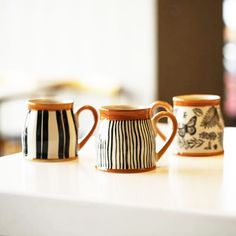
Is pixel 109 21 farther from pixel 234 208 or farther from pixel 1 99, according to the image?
pixel 234 208

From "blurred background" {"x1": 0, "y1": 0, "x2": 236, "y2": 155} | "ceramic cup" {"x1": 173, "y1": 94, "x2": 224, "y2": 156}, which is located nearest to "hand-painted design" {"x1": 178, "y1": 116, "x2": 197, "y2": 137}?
"ceramic cup" {"x1": 173, "y1": 94, "x2": 224, "y2": 156}

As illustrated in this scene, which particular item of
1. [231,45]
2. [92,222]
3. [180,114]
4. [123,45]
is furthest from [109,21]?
[92,222]

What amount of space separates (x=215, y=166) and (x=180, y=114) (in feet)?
0.51

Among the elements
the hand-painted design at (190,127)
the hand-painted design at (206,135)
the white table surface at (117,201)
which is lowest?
the white table surface at (117,201)

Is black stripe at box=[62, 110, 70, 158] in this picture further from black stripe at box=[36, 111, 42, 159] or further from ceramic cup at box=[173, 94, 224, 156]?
ceramic cup at box=[173, 94, 224, 156]

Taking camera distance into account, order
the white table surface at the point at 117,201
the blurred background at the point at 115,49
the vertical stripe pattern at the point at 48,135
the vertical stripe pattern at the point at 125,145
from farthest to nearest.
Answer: the blurred background at the point at 115,49
the vertical stripe pattern at the point at 48,135
the vertical stripe pattern at the point at 125,145
the white table surface at the point at 117,201

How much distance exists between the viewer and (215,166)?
1037mm

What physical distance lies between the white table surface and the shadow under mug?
0.34 feet

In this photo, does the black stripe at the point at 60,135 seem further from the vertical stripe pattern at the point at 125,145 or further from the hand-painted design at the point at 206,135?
the hand-painted design at the point at 206,135

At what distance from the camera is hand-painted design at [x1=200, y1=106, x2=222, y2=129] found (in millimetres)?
1146

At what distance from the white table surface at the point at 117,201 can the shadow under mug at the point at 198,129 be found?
4.0 inches

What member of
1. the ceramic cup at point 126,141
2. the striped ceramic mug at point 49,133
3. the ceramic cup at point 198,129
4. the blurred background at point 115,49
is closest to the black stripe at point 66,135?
the striped ceramic mug at point 49,133

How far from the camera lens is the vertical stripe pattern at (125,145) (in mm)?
990

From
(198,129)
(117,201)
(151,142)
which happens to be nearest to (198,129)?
(198,129)
